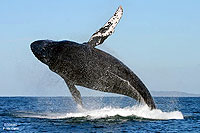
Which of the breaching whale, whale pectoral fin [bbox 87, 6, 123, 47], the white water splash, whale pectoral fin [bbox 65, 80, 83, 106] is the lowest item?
the white water splash

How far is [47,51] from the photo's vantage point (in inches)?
622

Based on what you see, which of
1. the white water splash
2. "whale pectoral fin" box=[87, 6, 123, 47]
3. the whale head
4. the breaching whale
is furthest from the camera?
"whale pectoral fin" box=[87, 6, 123, 47]

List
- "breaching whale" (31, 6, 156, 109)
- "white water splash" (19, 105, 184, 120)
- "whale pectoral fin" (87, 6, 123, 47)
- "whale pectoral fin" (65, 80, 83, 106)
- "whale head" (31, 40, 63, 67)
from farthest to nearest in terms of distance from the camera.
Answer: "whale pectoral fin" (65, 80, 83, 106) < "whale pectoral fin" (87, 6, 123, 47) < "white water splash" (19, 105, 184, 120) < "whale head" (31, 40, 63, 67) < "breaching whale" (31, 6, 156, 109)

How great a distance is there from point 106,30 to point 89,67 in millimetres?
1903

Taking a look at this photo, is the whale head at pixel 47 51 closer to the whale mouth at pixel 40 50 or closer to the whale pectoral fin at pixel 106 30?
the whale mouth at pixel 40 50

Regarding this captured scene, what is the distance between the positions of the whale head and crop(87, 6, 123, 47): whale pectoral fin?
1398 mm

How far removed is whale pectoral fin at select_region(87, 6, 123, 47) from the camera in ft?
54.4

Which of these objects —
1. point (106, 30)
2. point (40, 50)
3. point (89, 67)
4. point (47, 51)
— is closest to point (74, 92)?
point (89, 67)

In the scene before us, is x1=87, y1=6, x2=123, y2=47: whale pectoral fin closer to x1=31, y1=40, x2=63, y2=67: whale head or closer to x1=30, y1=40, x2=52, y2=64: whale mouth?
x1=31, y1=40, x2=63, y2=67: whale head

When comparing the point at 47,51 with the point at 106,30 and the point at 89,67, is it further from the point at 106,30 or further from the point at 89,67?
the point at 106,30

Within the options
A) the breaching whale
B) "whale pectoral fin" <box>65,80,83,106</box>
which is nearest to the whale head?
the breaching whale

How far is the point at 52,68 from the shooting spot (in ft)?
52.7

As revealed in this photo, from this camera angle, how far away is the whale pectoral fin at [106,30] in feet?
54.4

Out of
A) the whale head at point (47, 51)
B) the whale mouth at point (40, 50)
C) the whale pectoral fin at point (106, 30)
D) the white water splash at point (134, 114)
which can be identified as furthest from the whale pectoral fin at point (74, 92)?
the whale pectoral fin at point (106, 30)
